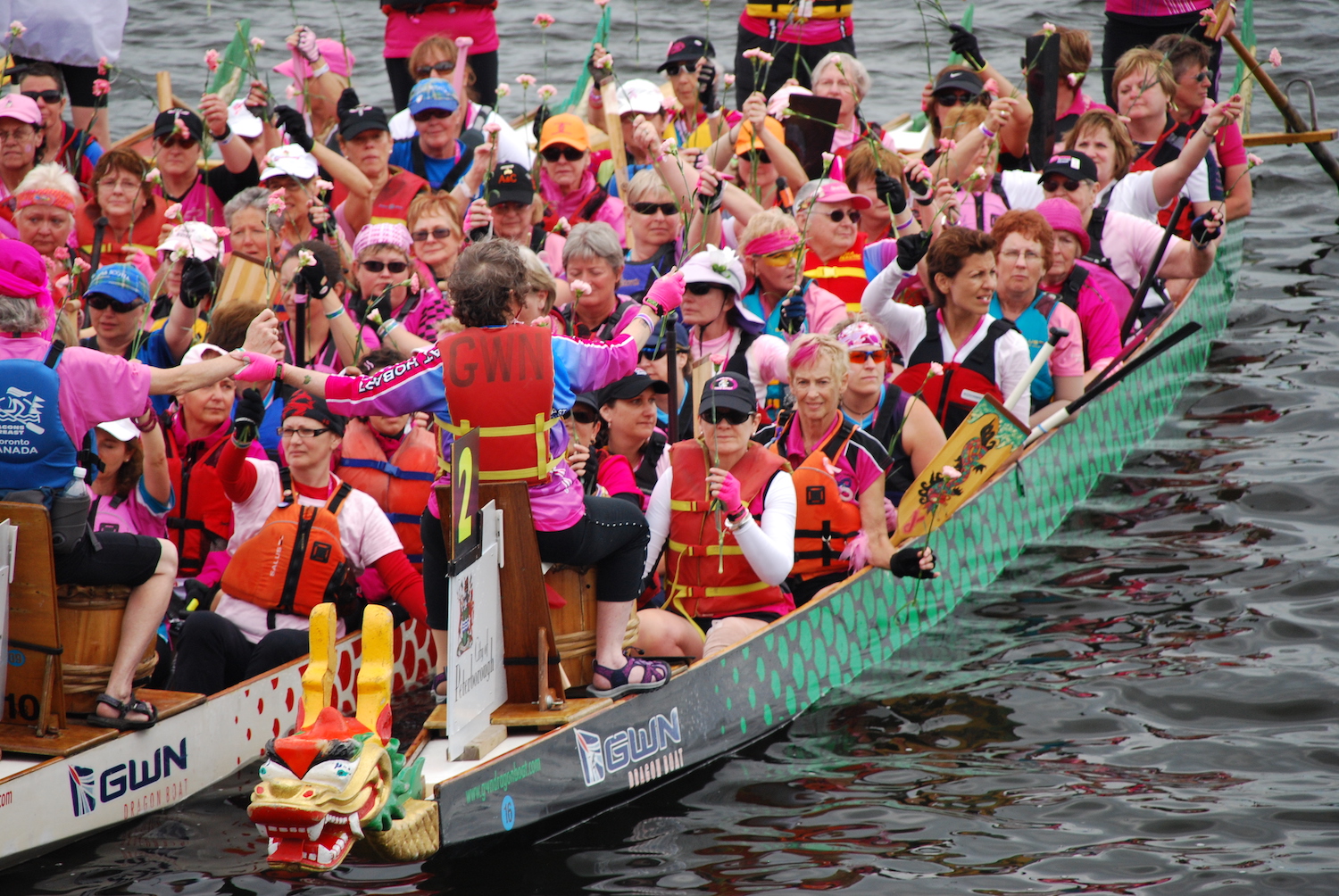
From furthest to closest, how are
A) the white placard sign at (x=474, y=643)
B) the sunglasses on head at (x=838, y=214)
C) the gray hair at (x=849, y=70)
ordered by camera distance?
the gray hair at (x=849, y=70) → the sunglasses on head at (x=838, y=214) → the white placard sign at (x=474, y=643)

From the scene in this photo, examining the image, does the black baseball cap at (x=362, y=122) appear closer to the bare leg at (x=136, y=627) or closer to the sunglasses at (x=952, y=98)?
the sunglasses at (x=952, y=98)

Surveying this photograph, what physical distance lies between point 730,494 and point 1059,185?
3648mm

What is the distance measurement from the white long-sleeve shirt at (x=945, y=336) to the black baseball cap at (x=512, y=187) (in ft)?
6.19

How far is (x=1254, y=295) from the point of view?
10445mm

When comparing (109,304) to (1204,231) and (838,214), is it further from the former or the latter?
(1204,231)

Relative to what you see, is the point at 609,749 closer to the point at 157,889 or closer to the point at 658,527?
the point at 658,527

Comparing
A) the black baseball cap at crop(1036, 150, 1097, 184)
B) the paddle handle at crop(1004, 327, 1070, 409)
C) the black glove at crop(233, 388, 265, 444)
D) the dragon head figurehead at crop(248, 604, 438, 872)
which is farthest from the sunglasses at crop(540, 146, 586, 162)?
the dragon head figurehead at crop(248, 604, 438, 872)

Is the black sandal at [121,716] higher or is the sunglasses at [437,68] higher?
the sunglasses at [437,68]

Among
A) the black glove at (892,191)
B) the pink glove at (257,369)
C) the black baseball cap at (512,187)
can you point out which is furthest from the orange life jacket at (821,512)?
the black baseball cap at (512,187)

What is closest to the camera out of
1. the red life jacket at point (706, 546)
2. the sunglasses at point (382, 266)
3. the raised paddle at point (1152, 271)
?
the red life jacket at point (706, 546)

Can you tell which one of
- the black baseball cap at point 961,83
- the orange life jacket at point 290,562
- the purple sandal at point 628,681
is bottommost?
the purple sandal at point 628,681

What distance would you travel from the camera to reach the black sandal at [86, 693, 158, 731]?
4859 millimetres

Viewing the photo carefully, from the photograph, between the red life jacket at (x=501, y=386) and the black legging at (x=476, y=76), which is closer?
the red life jacket at (x=501, y=386)

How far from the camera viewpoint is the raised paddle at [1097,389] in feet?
22.3
